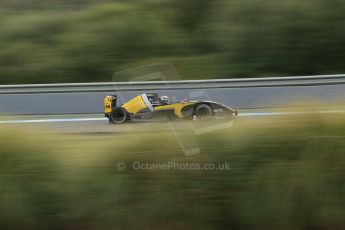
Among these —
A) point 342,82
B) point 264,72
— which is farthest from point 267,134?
point 264,72

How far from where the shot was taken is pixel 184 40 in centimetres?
1396

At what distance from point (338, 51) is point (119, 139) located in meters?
9.45

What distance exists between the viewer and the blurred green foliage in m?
4.62

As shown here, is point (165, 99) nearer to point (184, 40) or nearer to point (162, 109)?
point (162, 109)

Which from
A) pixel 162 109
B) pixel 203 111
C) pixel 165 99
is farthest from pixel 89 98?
pixel 203 111

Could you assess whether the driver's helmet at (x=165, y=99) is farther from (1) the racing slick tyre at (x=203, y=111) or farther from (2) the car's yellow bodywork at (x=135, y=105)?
(1) the racing slick tyre at (x=203, y=111)

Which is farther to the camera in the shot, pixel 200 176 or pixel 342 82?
pixel 342 82

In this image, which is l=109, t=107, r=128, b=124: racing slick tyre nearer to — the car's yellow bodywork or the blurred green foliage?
the car's yellow bodywork

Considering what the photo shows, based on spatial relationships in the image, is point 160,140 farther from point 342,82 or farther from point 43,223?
point 342,82

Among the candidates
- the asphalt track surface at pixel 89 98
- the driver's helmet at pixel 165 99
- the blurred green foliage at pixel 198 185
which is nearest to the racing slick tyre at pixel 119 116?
the driver's helmet at pixel 165 99

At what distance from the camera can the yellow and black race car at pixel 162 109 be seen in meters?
5.90

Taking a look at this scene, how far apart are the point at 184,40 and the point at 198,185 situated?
9599mm

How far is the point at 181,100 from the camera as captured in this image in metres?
6.78

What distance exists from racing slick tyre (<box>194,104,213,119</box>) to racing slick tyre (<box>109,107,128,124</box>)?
990 millimetres
